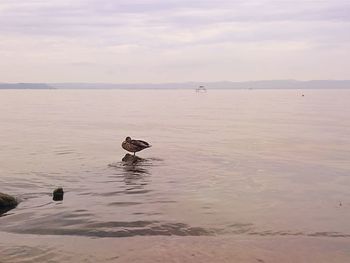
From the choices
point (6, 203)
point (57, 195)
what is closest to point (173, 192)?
point (57, 195)

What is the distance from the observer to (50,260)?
11719 mm

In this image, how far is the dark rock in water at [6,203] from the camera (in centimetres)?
1604

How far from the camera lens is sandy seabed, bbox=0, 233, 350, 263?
39.2 ft

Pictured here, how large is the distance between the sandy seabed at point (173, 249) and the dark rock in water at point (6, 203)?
264 centimetres

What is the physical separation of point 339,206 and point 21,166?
50.9ft

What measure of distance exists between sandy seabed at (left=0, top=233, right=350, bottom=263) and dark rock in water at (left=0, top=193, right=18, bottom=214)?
8.66 ft

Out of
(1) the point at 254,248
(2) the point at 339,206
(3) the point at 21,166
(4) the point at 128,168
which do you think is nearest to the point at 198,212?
(1) the point at 254,248

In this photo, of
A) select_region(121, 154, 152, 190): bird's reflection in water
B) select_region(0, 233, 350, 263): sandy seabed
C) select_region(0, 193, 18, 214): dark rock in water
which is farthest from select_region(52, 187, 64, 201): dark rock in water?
select_region(0, 233, 350, 263): sandy seabed

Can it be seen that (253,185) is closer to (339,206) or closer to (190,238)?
(339,206)

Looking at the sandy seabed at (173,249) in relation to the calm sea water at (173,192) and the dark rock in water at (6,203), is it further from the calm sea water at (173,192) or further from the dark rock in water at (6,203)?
the dark rock in water at (6,203)

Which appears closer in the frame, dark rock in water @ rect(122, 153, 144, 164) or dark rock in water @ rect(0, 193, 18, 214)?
dark rock in water @ rect(0, 193, 18, 214)

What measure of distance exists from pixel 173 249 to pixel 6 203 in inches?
252

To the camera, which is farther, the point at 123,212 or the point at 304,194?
the point at 304,194

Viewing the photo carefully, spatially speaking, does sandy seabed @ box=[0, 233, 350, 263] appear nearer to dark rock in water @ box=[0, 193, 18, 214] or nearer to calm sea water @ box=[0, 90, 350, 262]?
calm sea water @ box=[0, 90, 350, 262]
